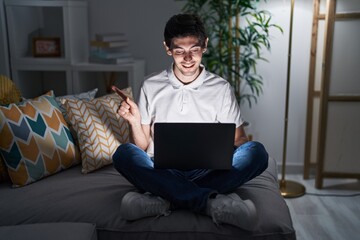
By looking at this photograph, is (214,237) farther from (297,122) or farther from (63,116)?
(297,122)

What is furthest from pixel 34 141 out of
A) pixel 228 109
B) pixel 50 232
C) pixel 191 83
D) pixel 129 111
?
pixel 228 109

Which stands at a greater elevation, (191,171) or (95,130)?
(95,130)

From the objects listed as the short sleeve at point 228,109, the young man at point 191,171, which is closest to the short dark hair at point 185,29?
the young man at point 191,171

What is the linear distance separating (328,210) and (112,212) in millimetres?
1444

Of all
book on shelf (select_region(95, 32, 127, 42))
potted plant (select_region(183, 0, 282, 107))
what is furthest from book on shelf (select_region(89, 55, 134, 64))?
potted plant (select_region(183, 0, 282, 107))

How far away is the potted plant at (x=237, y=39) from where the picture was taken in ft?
8.71

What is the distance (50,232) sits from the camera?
4.50 ft

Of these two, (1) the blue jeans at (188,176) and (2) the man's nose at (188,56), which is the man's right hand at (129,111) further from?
(2) the man's nose at (188,56)

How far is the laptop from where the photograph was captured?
1548mm

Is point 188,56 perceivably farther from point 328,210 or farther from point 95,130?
point 328,210

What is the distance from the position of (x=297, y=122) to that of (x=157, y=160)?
1698 mm

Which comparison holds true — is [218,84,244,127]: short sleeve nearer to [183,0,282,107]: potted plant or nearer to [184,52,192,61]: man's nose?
[184,52,192,61]: man's nose

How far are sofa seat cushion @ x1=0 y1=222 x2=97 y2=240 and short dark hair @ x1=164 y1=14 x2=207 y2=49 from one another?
33.0 inches

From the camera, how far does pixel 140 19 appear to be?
116 inches
